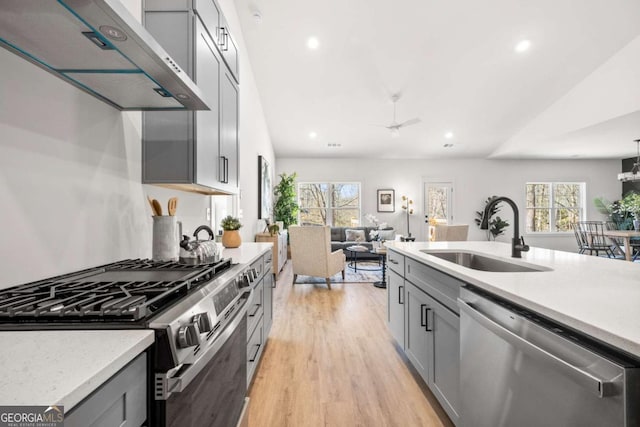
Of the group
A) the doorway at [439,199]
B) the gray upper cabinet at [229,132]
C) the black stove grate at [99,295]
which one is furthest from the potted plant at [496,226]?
the black stove grate at [99,295]

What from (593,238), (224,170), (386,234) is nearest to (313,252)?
(224,170)

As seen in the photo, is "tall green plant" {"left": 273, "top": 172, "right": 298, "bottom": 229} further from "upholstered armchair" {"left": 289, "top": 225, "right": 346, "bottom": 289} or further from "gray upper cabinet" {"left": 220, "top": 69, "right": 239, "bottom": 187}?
"gray upper cabinet" {"left": 220, "top": 69, "right": 239, "bottom": 187}

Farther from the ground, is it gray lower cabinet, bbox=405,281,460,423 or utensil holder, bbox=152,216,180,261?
utensil holder, bbox=152,216,180,261

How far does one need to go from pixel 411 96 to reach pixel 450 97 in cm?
73

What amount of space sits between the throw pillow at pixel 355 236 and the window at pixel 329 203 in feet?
2.73

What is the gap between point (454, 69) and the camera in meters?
4.58

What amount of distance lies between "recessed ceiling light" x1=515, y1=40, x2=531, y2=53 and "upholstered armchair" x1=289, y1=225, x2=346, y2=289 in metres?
3.78

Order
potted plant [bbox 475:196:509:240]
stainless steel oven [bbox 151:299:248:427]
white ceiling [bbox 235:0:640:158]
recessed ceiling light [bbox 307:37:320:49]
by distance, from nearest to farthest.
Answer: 1. stainless steel oven [bbox 151:299:248:427]
2. white ceiling [bbox 235:0:640:158]
3. recessed ceiling light [bbox 307:37:320:49]
4. potted plant [bbox 475:196:509:240]

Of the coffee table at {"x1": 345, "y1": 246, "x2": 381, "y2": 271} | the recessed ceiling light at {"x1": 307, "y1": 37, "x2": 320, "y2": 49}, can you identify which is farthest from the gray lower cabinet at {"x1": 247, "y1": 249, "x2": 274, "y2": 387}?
the recessed ceiling light at {"x1": 307, "y1": 37, "x2": 320, "y2": 49}

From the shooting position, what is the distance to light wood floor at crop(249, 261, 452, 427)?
5.43 feet

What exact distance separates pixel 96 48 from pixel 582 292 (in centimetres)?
173

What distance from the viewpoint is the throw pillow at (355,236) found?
23.2 feet

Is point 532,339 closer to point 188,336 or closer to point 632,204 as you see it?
point 188,336

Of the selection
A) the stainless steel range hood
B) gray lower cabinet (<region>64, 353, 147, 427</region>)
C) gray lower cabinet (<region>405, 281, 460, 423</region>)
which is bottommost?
gray lower cabinet (<region>405, 281, 460, 423</region>)
